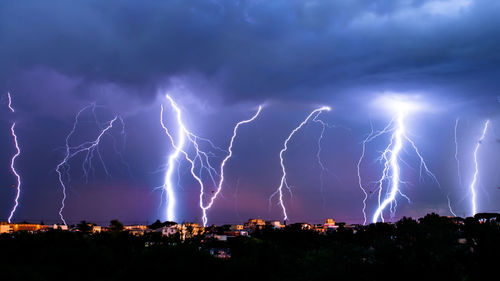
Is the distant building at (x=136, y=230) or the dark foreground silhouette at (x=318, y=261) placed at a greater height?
the distant building at (x=136, y=230)

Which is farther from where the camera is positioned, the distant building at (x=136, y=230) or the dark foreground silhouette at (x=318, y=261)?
the distant building at (x=136, y=230)

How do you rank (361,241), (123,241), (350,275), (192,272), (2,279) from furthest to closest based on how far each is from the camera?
(361,241), (123,241), (192,272), (2,279), (350,275)

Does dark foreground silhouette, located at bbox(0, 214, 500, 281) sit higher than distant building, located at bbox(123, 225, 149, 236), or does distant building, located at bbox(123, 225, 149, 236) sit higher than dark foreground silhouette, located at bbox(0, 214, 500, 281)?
distant building, located at bbox(123, 225, 149, 236)

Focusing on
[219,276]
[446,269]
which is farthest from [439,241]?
[219,276]

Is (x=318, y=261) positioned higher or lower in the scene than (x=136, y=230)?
lower

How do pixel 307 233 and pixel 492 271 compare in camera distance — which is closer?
pixel 492 271

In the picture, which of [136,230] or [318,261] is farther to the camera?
[136,230]

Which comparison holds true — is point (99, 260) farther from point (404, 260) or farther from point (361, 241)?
point (361, 241)

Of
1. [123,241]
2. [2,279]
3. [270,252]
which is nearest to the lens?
[2,279]

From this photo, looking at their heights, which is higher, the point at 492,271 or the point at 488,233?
the point at 488,233

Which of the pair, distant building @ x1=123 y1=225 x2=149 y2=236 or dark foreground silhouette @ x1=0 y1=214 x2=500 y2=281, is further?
distant building @ x1=123 y1=225 x2=149 y2=236
